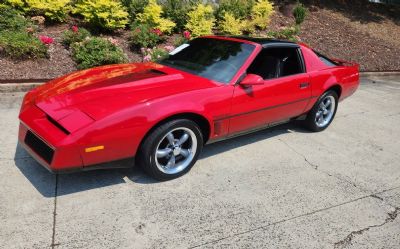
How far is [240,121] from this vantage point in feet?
14.3

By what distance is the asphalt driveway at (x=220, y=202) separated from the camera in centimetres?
311

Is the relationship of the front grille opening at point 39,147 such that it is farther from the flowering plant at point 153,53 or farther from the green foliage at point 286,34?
the green foliage at point 286,34

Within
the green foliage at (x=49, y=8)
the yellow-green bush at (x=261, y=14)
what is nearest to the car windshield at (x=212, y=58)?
the green foliage at (x=49, y=8)

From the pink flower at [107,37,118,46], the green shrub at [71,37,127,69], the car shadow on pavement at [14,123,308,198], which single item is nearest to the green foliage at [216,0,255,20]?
the pink flower at [107,37,118,46]

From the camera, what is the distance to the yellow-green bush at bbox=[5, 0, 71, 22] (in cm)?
752

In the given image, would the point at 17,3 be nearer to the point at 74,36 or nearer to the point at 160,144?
the point at 74,36

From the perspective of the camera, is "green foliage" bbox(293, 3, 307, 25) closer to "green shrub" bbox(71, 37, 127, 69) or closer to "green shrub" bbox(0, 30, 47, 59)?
"green shrub" bbox(71, 37, 127, 69)

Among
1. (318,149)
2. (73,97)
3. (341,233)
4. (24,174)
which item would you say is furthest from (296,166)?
(24,174)

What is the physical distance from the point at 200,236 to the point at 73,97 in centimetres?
175

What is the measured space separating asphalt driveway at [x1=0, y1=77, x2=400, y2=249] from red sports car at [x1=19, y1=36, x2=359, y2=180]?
0.34 m

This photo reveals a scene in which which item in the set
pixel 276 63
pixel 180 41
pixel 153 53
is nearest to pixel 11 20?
pixel 153 53

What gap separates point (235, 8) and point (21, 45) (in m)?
5.45

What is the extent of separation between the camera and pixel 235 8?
32.2 ft

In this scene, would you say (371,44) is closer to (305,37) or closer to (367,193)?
(305,37)
